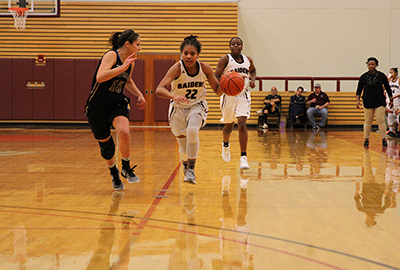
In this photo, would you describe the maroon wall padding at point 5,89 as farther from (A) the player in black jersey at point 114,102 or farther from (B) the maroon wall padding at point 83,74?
(A) the player in black jersey at point 114,102

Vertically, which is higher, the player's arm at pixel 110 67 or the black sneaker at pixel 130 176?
the player's arm at pixel 110 67

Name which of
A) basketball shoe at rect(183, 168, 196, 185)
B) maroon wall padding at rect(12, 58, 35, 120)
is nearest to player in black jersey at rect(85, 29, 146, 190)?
basketball shoe at rect(183, 168, 196, 185)

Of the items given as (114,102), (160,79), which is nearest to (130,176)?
(114,102)

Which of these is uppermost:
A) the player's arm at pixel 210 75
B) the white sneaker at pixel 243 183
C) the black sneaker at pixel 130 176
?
the player's arm at pixel 210 75

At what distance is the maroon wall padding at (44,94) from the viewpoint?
1606 centimetres

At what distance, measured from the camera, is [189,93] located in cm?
519

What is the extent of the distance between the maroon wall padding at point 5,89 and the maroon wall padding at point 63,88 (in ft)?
5.20

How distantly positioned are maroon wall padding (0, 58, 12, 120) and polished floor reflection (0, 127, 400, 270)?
31.3 ft

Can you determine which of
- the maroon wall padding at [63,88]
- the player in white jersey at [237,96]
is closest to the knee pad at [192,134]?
the player in white jersey at [237,96]

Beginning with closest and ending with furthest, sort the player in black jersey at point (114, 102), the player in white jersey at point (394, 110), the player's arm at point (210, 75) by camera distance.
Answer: the player in black jersey at point (114, 102), the player's arm at point (210, 75), the player in white jersey at point (394, 110)

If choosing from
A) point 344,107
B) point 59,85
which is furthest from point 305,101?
point 59,85

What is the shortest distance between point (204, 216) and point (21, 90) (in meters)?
13.9

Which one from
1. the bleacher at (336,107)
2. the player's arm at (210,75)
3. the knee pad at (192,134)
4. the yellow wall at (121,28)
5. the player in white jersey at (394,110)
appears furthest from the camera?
the yellow wall at (121,28)

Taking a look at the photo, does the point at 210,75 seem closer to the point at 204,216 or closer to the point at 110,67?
the point at 110,67
